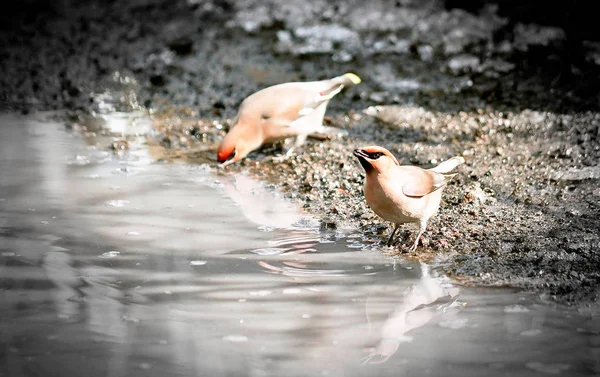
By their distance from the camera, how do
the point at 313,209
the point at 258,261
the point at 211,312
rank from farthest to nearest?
1. the point at 313,209
2. the point at 258,261
3. the point at 211,312

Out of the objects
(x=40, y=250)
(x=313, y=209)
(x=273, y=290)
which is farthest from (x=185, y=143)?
(x=273, y=290)

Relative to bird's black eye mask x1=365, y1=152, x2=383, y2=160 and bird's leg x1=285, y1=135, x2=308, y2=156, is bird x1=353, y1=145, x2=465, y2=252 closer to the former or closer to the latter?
bird's black eye mask x1=365, y1=152, x2=383, y2=160

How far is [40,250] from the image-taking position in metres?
4.59

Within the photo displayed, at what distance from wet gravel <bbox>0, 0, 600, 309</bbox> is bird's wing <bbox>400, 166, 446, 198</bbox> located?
34 centimetres

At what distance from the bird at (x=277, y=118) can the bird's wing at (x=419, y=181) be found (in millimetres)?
1803

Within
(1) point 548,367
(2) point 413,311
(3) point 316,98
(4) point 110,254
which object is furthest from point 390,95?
(1) point 548,367

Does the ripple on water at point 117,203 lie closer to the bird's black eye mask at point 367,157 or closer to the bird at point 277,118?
the bird at point 277,118

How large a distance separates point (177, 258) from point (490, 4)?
589 centimetres

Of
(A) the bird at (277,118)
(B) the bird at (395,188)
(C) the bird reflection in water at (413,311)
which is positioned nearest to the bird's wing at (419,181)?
(B) the bird at (395,188)

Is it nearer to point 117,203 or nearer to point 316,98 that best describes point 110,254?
point 117,203

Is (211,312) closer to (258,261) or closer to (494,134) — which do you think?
(258,261)

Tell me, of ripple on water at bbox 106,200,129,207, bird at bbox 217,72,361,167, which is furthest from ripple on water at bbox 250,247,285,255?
bird at bbox 217,72,361,167

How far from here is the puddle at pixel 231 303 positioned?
135 inches

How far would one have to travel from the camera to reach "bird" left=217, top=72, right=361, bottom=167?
6102 millimetres
